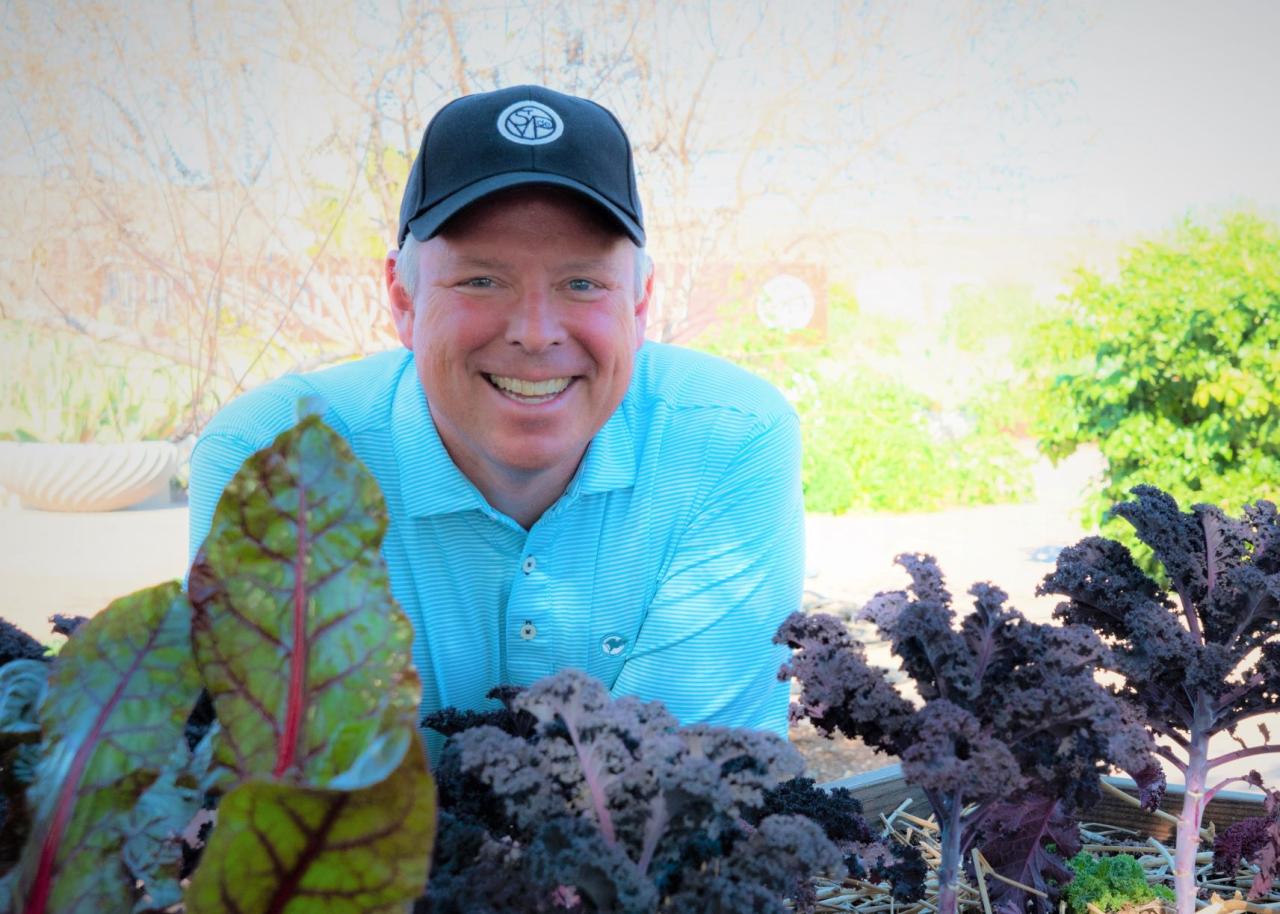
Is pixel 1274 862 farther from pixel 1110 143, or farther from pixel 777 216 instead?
pixel 1110 143

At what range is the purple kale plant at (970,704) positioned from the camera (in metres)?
1.13

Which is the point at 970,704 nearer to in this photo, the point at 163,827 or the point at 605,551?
the point at 163,827

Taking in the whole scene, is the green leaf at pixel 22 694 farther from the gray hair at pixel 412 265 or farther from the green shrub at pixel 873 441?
the green shrub at pixel 873 441

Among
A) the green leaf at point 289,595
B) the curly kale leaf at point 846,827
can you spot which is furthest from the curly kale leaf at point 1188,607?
the green leaf at point 289,595

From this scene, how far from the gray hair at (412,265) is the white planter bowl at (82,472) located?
7.85 m

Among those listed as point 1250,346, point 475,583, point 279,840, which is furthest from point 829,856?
point 1250,346

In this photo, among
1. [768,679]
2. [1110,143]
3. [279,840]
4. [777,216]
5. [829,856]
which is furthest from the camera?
[1110,143]

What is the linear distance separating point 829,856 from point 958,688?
0.30m

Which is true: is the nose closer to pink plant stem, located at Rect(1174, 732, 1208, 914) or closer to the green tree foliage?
pink plant stem, located at Rect(1174, 732, 1208, 914)

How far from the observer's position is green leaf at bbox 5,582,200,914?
81cm

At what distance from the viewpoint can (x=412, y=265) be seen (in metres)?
2.13

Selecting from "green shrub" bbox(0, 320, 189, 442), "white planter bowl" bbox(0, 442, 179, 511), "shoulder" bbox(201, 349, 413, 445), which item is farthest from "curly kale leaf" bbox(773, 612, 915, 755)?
"green shrub" bbox(0, 320, 189, 442)

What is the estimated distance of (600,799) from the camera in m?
1.07

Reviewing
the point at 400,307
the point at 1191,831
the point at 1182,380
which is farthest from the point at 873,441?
the point at 1191,831
